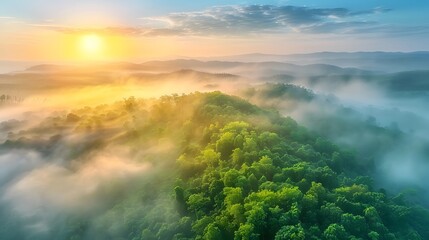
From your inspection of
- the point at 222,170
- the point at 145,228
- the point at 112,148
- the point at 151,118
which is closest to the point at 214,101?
the point at 151,118

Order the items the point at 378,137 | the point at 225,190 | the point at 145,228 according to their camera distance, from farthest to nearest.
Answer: the point at 378,137 < the point at 145,228 < the point at 225,190

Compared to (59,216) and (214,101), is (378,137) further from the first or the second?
(59,216)

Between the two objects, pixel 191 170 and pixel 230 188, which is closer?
pixel 230 188

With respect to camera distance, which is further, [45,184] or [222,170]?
[45,184]

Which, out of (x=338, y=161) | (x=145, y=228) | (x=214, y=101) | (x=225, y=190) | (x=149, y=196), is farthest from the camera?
(x=214, y=101)

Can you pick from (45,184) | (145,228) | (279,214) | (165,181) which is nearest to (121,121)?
(45,184)

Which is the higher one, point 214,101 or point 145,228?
point 214,101

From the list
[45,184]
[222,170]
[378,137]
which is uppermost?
[222,170]
